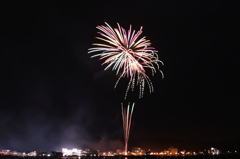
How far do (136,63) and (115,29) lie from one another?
681 centimetres

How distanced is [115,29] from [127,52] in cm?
457

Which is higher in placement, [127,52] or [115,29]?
[115,29]

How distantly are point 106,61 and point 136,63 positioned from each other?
5.23m

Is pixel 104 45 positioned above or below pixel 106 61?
above

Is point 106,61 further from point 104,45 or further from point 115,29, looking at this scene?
point 115,29

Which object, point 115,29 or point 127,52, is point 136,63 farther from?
point 115,29

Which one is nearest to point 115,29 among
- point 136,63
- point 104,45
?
point 104,45

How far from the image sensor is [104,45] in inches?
1610

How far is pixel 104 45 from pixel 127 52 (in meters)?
4.20

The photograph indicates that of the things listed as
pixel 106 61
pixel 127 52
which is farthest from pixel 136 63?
pixel 106 61

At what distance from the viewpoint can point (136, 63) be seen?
41688 millimetres

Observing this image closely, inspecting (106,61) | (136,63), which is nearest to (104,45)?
(106,61)

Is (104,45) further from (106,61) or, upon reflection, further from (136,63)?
(136,63)

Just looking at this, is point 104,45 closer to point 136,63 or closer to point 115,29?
point 115,29
